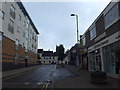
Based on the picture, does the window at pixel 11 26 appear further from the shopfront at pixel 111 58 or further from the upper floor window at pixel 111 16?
the upper floor window at pixel 111 16

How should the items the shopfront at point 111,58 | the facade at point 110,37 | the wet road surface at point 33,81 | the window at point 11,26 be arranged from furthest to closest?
1. the window at point 11,26
2. the shopfront at point 111,58
3. the facade at point 110,37
4. the wet road surface at point 33,81

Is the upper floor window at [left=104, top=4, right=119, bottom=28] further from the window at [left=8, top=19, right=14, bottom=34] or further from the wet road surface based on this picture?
the window at [left=8, top=19, right=14, bottom=34]

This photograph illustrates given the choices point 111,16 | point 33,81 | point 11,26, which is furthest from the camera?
point 11,26

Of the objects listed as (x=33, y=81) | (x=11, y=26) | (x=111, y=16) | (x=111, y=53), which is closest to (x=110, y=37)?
(x=111, y=53)

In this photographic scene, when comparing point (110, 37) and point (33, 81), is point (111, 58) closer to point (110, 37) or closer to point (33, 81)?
point (110, 37)

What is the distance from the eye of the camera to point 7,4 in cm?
3244

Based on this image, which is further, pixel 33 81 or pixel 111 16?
pixel 111 16

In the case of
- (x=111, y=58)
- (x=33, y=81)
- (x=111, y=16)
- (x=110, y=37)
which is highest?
(x=111, y=16)

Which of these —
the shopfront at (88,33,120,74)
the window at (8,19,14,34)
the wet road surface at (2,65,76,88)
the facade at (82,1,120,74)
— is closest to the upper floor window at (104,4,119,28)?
the facade at (82,1,120,74)

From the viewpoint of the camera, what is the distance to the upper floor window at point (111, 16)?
16844mm

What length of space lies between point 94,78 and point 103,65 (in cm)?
920

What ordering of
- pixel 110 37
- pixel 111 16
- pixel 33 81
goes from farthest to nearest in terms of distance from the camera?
1. pixel 110 37
2. pixel 111 16
3. pixel 33 81

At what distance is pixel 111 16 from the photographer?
18.3 meters

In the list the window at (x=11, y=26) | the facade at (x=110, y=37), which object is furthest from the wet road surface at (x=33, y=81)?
the window at (x=11, y=26)
